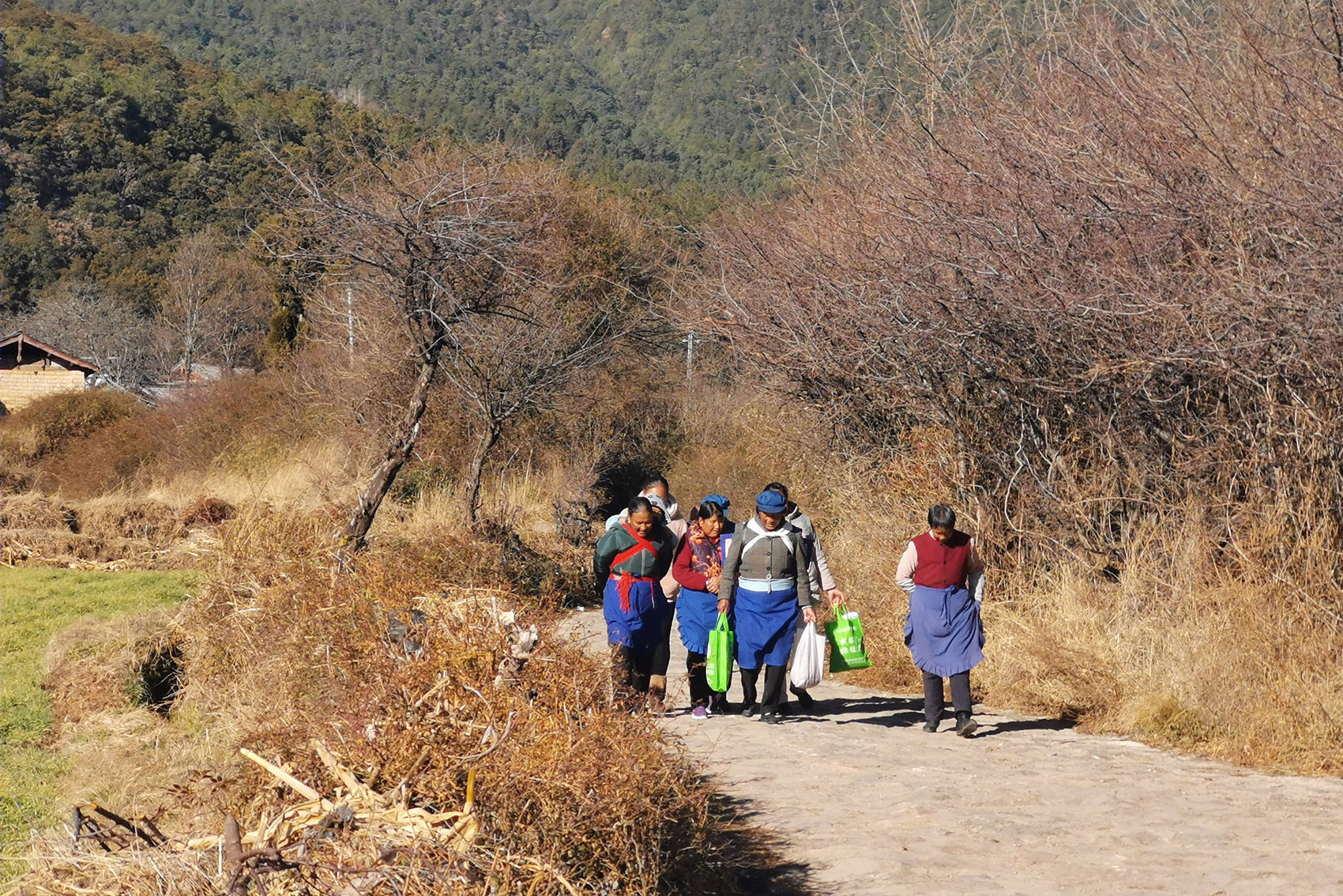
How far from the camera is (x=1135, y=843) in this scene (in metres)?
6.49

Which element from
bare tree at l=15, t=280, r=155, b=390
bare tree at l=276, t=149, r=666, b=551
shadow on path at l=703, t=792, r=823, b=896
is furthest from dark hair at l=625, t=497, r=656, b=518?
bare tree at l=15, t=280, r=155, b=390

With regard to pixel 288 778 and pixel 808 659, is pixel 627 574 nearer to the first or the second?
pixel 808 659

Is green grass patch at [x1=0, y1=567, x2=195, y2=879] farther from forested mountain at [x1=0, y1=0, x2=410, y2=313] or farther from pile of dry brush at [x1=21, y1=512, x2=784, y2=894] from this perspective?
forested mountain at [x1=0, y1=0, x2=410, y2=313]

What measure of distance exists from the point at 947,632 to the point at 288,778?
5383mm

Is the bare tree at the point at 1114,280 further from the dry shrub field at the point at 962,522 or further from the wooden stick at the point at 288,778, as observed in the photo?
the wooden stick at the point at 288,778

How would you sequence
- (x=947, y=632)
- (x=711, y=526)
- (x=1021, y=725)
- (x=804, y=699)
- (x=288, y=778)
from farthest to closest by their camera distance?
1. (x=804, y=699)
2. (x=711, y=526)
3. (x=1021, y=725)
4. (x=947, y=632)
5. (x=288, y=778)

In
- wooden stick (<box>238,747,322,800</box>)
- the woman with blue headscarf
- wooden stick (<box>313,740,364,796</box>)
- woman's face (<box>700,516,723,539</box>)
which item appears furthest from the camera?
woman's face (<box>700,516,723,539</box>)

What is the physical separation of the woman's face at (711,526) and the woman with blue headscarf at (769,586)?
1.55ft

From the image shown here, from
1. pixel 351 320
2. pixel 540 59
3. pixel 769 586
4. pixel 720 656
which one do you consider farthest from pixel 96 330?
pixel 540 59

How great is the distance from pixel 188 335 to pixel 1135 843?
156ft

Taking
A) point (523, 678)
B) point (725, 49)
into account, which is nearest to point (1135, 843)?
point (523, 678)

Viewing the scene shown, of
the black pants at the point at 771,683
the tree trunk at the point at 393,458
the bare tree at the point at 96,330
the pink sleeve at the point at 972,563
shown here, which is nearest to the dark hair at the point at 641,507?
the black pants at the point at 771,683

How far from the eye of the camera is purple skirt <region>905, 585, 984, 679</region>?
29.7ft

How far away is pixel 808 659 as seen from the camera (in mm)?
9477
